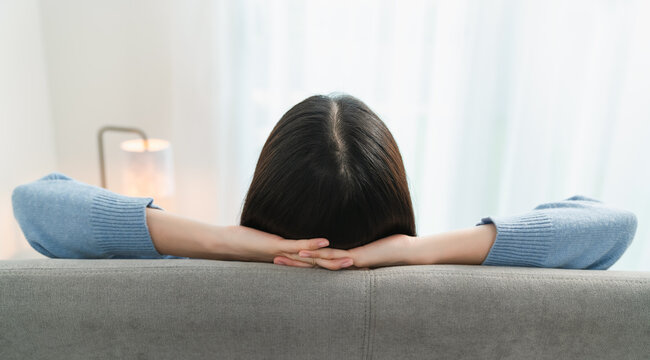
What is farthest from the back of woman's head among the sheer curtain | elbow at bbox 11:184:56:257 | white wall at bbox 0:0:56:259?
white wall at bbox 0:0:56:259

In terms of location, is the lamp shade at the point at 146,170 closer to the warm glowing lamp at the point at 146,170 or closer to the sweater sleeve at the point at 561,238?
the warm glowing lamp at the point at 146,170

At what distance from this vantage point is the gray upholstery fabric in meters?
0.72

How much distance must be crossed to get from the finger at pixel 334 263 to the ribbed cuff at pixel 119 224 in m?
0.33

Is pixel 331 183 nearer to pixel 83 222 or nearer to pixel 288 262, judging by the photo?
pixel 288 262

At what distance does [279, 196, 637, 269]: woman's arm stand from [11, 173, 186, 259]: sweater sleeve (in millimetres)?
306

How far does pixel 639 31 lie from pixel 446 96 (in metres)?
0.81

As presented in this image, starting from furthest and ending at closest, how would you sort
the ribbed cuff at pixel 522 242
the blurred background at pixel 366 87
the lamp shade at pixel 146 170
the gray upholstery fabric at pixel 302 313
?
the blurred background at pixel 366 87
the lamp shade at pixel 146 170
the ribbed cuff at pixel 522 242
the gray upholstery fabric at pixel 302 313

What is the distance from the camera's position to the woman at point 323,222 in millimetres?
795

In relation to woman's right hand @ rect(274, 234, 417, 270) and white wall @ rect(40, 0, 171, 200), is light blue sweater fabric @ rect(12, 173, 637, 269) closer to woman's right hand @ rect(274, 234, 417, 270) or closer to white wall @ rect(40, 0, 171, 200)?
woman's right hand @ rect(274, 234, 417, 270)

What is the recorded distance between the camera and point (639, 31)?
6.39 feet

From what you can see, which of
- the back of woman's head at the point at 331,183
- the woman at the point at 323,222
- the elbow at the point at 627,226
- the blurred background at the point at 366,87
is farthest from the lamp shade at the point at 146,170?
the elbow at the point at 627,226

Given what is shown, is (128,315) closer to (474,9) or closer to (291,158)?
(291,158)

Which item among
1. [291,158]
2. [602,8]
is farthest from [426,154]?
[291,158]

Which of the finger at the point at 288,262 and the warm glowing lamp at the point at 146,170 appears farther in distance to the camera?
the warm glowing lamp at the point at 146,170
